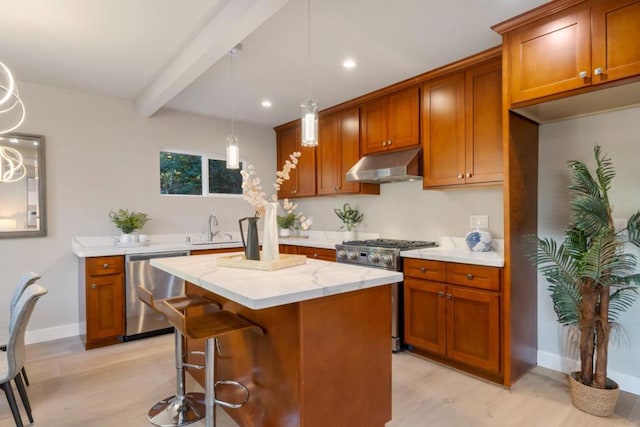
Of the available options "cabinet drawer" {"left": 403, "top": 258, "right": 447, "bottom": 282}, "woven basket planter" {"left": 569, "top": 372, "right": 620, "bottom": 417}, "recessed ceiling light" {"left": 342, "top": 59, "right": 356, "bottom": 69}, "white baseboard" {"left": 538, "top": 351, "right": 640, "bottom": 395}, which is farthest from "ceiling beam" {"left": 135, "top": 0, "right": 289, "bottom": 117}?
"white baseboard" {"left": 538, "top": 351, "right": 640, "bottom": 395}

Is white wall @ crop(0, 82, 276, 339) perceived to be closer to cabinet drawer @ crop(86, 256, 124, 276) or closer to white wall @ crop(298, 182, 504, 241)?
cabinet drawer @ crop(86, 256, 124, 276)

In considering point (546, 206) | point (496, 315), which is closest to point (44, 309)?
point (496, 315)

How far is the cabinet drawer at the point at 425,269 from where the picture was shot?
2773mm

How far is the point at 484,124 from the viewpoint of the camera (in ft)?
9.17

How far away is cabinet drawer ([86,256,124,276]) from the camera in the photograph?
10.5ft

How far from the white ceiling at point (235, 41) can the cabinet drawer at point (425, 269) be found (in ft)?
5.43

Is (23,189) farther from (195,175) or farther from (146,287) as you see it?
(195,175)

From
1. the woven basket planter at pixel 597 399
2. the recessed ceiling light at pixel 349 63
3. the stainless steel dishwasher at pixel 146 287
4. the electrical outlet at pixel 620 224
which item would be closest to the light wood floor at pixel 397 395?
the woven basket planter at pixel 597 399

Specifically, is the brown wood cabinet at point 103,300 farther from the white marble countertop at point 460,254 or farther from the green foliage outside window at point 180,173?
the white marble countertop at point 460,254

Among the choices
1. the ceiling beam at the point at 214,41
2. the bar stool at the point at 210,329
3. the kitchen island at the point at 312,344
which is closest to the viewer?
the kitchen island at the point at 312,344

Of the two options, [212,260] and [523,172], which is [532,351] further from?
[212,260]

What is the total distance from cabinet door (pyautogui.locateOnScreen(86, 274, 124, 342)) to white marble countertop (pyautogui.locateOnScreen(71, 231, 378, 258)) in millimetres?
247

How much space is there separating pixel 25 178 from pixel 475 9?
404 centimetres

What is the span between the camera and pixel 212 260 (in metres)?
2.44
